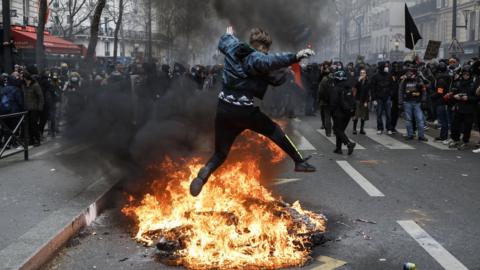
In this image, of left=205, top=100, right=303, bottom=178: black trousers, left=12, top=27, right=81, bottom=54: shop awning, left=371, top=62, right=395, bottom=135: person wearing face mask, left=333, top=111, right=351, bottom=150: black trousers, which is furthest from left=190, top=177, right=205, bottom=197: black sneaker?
left=12, top=27, right=81, bottom=54: shop awning

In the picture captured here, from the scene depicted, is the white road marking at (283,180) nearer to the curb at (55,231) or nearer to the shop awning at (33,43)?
the curb at (55,231)

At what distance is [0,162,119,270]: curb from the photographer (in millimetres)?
4336

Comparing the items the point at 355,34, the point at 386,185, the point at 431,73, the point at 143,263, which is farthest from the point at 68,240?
the point at 355,34

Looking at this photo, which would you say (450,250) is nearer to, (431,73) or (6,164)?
(6,164)

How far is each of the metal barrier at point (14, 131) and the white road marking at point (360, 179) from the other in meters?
5.12

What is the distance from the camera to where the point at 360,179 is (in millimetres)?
8234

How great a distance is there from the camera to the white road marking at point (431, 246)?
14.9ft

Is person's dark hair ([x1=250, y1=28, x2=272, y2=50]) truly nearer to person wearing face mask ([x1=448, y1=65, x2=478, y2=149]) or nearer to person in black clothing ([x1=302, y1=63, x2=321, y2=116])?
person wearing face mask ([x1=448, y1=65, x2=478, y2=149])

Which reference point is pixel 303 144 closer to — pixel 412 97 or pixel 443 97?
pixel 412 97

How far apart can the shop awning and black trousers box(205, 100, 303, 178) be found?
1572 cm

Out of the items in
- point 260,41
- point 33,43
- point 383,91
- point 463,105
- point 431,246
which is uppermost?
point 33,43


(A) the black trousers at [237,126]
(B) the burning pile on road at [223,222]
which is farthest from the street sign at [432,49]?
(A) the black trousers at [237,126]

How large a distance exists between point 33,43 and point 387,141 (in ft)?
45.7

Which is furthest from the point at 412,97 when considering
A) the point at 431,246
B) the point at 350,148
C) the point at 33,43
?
the point at 33,43
